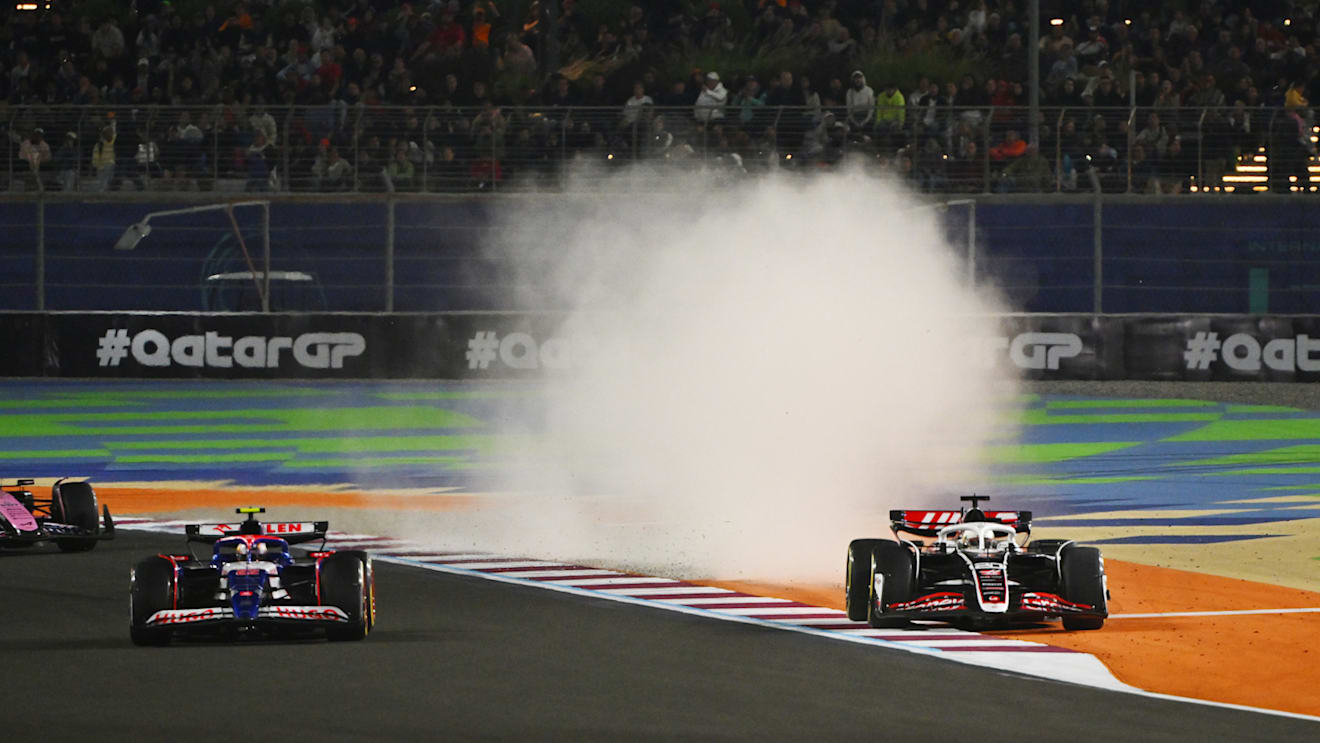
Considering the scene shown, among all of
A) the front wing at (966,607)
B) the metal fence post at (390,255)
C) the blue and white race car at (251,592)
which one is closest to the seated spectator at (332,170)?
the metal fence post at (390,255)

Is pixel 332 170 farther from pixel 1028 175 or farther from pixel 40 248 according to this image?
A: pixel 1028 175

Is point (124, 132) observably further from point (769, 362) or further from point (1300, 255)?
point (1300, 255)

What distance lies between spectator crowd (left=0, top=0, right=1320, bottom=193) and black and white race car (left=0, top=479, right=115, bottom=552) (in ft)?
42.7

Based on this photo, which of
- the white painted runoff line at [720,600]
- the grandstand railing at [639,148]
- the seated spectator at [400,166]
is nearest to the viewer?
the white painted runoff line at [720,600]

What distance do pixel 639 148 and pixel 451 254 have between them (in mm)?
2869

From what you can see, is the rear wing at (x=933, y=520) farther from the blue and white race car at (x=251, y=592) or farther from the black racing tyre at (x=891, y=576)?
the blue and white race car at (x=251, y=592)

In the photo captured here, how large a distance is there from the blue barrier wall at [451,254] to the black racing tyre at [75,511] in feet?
41.9

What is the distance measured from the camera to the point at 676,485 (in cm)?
1814

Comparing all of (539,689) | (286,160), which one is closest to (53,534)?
(539,689)

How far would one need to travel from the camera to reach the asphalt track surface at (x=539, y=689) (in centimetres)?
792

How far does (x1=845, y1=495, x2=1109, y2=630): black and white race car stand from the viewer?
10.4m

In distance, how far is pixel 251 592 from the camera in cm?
995

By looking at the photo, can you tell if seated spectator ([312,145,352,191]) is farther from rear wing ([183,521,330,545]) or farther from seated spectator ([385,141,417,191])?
rear wing ([183,521,330,545])

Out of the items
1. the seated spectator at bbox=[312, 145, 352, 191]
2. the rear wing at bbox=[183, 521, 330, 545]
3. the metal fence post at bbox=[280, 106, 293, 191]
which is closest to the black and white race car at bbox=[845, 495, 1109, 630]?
the rear wing at bbox=[183, 521, 330, 545]
